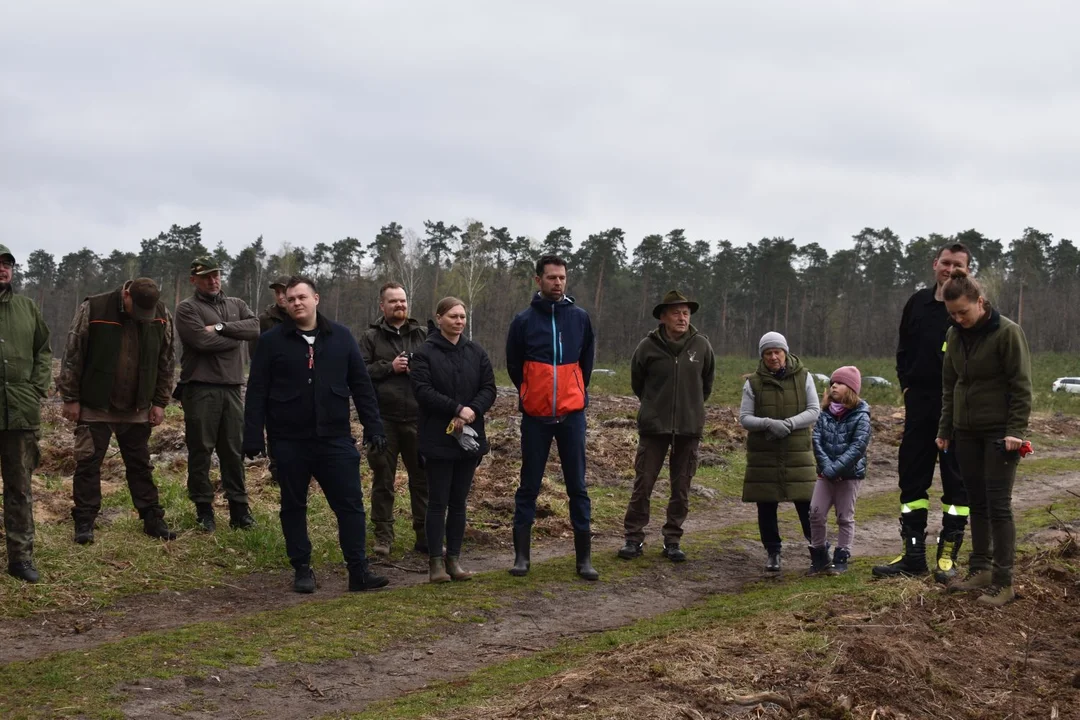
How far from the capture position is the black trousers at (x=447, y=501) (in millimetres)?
7250

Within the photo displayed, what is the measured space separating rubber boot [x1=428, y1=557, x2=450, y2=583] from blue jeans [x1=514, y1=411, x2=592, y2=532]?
0.71 m

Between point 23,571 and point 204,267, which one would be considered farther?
point 204,267

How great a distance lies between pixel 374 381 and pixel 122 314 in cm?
219

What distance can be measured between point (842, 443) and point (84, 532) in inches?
248

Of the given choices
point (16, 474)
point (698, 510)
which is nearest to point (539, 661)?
point (16, 474)

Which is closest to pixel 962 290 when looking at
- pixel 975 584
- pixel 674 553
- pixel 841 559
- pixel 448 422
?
pixel 975 584

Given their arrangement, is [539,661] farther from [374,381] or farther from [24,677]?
[374,381]

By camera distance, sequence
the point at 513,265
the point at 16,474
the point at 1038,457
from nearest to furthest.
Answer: the point at 16,474, the point at 1038,457, the point at 513,265

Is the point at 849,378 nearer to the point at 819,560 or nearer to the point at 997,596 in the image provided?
the point at 819,560

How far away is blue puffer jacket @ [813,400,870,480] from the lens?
24.9 ft

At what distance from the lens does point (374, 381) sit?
8.20 metres

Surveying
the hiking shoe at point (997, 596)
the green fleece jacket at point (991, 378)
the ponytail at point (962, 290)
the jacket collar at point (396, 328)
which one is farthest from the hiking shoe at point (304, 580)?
the ponytail at point (962, 290)

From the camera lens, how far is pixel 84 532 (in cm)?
765

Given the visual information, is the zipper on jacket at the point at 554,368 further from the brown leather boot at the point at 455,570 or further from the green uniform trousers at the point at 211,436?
the green uniform trousers at the point at 211,436
